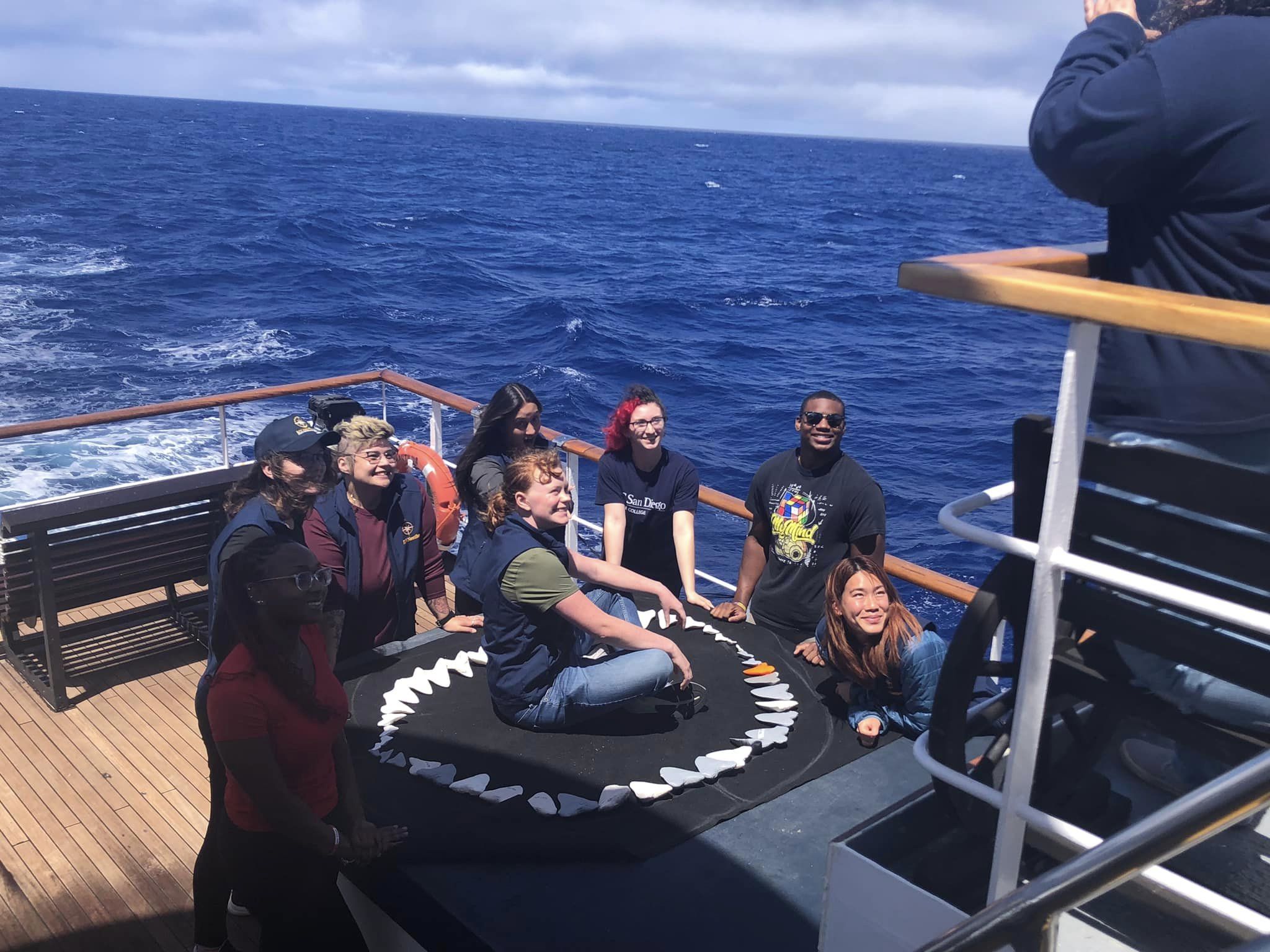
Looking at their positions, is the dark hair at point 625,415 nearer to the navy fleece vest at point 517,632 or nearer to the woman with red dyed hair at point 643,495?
the woman with red dyed hair at point 643,495

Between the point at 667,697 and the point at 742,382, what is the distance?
1841cm

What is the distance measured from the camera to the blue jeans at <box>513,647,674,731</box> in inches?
132

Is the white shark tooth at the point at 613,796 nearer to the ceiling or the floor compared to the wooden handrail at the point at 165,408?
nearer to the floor

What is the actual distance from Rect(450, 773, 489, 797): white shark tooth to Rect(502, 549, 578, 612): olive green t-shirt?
552 millimetres

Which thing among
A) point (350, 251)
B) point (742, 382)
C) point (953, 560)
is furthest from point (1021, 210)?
point (953, 560)

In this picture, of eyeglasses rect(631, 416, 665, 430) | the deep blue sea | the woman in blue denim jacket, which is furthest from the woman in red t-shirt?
the deep blue sea

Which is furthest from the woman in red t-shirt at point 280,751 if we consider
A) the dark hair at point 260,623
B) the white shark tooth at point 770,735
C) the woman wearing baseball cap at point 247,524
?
the white shark tooth at point 770,735

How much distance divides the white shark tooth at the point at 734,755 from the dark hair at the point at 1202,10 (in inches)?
91.0

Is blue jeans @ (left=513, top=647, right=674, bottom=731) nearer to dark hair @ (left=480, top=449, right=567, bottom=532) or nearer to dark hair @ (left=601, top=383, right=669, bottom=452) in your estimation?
dark hair @ (left=480, top=449, right=567, bottom=532)

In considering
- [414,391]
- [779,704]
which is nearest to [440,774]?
[779,704]

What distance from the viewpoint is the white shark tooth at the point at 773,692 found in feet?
12.2

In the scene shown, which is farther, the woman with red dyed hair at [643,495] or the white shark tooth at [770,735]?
the woman with red dyed hair at [643,495]

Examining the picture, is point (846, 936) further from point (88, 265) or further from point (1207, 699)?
point (88, 265)

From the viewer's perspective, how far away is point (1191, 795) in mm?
966
